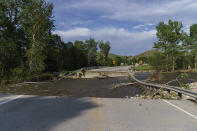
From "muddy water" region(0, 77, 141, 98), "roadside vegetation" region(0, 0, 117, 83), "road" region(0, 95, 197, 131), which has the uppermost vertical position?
"roadside vegetation" region(0, 0, 117, 83)

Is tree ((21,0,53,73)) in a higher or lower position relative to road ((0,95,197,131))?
higher

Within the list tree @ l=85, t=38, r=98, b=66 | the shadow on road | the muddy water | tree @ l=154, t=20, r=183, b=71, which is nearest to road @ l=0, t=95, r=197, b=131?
the shadow on road

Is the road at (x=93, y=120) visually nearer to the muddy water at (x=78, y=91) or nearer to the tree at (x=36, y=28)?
the muddy water at (x=78, y=91)

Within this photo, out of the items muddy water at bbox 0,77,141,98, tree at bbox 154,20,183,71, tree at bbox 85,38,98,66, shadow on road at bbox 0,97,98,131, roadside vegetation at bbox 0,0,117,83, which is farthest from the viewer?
tree at bbox 85,38,98,66

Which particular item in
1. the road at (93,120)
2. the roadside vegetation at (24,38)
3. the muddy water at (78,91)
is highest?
the roadside vegetation at (24,38)

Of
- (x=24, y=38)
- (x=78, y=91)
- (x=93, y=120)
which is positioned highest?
(x=24, y=38)

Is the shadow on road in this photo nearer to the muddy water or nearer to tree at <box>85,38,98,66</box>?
the muddy water

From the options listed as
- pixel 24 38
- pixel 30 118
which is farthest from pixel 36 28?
pixel 30 118

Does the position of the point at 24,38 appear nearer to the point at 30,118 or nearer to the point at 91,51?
the point at 30,118

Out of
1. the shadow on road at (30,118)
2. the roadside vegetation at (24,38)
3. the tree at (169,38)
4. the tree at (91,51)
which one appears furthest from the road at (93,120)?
the tree at (91,51)

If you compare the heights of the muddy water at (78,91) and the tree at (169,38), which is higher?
the tree at (169,38)

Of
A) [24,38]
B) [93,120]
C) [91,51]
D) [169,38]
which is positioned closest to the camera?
[93,120]

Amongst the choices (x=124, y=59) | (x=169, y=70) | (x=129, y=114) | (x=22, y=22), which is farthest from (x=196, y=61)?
(x=129, y=114)

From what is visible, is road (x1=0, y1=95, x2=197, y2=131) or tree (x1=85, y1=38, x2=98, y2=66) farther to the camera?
tree (x1=85, y1=38, x2=98, y2=66)
